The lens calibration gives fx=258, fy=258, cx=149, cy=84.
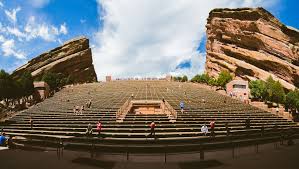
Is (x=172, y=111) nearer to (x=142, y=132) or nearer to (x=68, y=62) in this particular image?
(x=142, y=132)

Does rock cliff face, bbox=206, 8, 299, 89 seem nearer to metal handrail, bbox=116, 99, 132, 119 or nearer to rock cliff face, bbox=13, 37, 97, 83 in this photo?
rock cliff face, bbox=13, 37, 97, 83

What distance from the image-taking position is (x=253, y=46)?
279 feet

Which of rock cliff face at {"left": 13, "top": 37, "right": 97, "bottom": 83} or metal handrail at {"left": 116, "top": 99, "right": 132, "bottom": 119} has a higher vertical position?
rock cliff face at {"left": 13, "top": 37, "right": 97, "bottom": 83}

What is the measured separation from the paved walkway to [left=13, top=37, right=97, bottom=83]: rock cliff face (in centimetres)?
7196

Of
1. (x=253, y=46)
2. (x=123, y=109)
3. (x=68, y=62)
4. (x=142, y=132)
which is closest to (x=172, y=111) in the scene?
(x=123, y=109)

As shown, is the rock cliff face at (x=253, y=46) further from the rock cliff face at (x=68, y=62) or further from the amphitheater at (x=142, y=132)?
the amphitheater at (x=142, y=132)

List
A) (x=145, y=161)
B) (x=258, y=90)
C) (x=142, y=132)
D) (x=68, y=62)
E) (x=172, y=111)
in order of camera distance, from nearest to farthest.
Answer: (x=145, y=161)
(x=142, y=132)
(x=172, y=111)
(x=258, y=90)
(x=68, y=62)

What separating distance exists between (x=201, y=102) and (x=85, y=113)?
16.8 metres

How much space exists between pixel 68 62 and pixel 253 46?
64.0 metres

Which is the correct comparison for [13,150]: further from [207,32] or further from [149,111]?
[207,32]

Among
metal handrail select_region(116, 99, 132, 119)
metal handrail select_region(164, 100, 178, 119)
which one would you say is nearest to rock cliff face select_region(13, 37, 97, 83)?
metal handrail select_region(116, 99, 132, 119)

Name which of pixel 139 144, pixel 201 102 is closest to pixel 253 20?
pixel 201 102

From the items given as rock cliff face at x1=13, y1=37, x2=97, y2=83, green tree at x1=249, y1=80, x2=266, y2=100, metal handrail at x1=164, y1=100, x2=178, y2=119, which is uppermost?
rock cliff face at x1=13, y1=37, x2=97, y2=83

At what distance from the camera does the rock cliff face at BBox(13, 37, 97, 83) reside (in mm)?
84625
